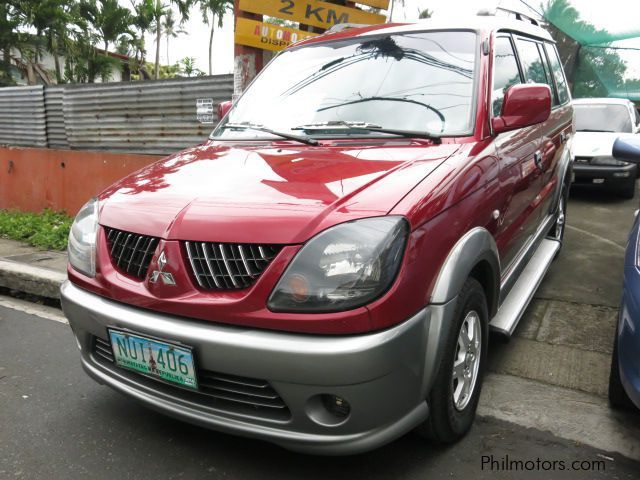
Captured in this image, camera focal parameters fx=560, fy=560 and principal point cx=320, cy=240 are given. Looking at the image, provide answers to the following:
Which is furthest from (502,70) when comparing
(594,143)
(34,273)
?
(594,143)

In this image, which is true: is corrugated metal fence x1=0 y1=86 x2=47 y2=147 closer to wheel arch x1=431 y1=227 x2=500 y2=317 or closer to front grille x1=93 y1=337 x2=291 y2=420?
front grille x1=93 y1=337 x2=291 y2=420

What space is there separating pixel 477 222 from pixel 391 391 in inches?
33.1

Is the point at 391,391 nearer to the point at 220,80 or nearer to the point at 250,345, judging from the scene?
the point at 250,345

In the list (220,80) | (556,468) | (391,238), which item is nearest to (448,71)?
(391,238)

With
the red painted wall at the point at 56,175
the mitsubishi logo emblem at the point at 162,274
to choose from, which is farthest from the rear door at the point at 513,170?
the red painted wall at the point at 56,175

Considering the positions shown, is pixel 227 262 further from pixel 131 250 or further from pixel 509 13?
pixel 509 13

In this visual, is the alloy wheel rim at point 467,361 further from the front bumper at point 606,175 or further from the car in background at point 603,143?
the front bumper at point 606,175

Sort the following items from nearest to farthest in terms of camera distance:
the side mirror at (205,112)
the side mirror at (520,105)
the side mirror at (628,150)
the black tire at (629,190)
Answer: the side mirror at (520,105) < the side mirror at (628,150) < the side mirror at (205,112) < the black tire at (629,190)

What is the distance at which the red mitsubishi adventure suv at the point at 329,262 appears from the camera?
180 centimetres

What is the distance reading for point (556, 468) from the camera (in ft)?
7.16

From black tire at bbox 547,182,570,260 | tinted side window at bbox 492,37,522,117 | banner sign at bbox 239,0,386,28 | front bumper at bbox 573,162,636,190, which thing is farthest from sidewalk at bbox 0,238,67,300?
front bumper at bbox 573,162,636,190

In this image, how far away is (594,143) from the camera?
7867 mm

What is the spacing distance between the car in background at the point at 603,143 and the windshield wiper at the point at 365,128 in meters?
4.98

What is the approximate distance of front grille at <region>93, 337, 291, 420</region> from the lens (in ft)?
6.24
